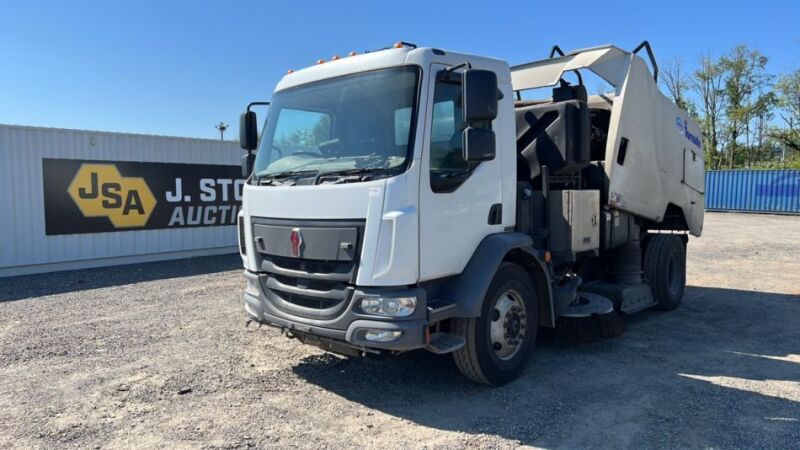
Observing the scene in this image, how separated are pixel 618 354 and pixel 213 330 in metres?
4.69

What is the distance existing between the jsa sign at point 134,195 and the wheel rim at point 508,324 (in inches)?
401

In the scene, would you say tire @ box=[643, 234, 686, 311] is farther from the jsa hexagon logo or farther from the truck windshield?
the jsa hexagon logo

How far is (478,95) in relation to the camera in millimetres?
3809

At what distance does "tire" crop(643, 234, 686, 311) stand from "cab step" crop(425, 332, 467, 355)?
422 centimetres

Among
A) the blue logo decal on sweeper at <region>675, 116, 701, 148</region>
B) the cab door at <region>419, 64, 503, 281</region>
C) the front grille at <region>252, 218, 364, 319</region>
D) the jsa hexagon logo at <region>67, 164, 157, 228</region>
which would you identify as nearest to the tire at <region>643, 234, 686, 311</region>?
the blue logo decal on sweeper at <region>675, 116, 701, 148</region>

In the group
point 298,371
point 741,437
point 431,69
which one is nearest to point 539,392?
point 741,437

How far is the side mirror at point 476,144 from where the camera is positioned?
390 cm

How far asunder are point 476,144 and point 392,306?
52.2 inches

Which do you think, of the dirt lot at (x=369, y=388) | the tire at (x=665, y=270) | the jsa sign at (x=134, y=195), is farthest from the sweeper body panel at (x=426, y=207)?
the jsa sign at (x=134, y=195)

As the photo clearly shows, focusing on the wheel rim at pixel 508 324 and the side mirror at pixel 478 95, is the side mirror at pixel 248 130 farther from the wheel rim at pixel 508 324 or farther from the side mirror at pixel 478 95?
the wheel rim at pixel 508 324

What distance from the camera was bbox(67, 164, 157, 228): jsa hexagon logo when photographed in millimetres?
11367

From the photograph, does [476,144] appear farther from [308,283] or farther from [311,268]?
[308,283]

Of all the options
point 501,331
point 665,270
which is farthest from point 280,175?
point 665,270

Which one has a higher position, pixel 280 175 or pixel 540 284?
pixel 280 175
